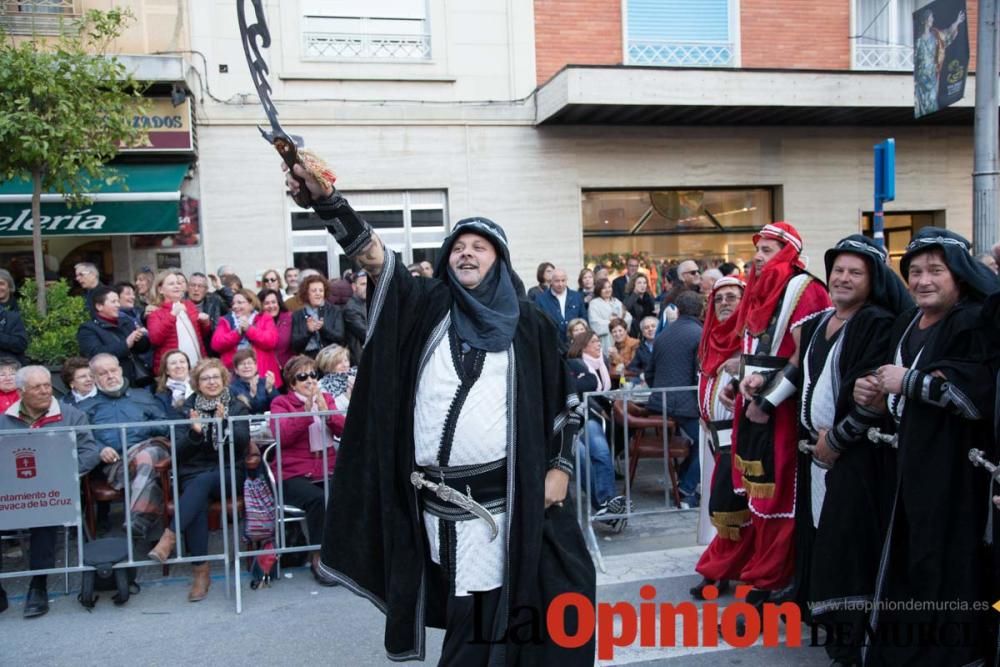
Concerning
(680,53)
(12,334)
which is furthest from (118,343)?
(680,53)

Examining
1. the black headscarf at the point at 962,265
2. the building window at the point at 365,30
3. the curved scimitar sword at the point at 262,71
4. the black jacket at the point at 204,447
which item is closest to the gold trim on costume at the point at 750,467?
the black headscarf at the point at 962,265

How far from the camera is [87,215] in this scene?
10.1 meters

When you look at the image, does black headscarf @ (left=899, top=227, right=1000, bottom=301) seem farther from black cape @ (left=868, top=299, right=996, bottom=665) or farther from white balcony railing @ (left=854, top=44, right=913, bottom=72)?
white balcony railing @ (left=854, top=44, right=913, bottom=72)

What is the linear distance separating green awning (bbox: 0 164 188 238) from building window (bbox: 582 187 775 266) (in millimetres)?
6091

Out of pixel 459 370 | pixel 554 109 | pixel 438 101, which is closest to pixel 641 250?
pixel 554 109

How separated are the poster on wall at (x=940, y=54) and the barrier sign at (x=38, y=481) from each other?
30.4 feet

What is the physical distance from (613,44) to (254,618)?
10.4m

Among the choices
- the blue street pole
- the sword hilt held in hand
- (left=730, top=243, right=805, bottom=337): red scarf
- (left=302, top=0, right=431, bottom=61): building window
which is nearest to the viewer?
the sword hilt held in hand

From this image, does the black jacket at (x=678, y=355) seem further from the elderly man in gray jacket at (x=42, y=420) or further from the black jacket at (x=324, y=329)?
the elderly man in gray jacket at (x=42, y=420)

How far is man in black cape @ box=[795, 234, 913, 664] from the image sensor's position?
3863 mm

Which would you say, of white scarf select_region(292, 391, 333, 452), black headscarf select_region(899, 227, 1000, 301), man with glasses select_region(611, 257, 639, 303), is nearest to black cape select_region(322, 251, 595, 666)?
black headscarf select_region(899, 227, 1000, 301)

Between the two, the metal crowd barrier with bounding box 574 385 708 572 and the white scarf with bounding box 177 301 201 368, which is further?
the white scarf with bounding box 177 301 201 368

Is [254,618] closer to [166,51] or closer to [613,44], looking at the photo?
[166,51]

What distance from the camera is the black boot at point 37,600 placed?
5047 millimetres
